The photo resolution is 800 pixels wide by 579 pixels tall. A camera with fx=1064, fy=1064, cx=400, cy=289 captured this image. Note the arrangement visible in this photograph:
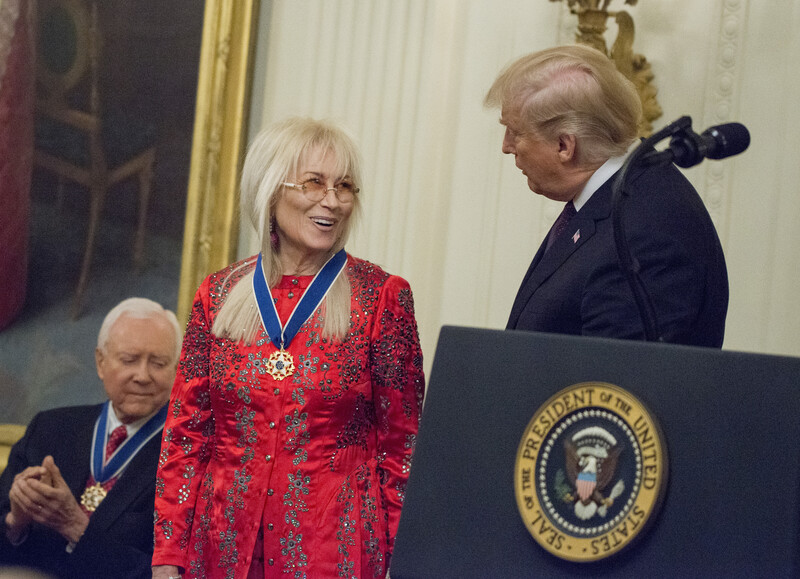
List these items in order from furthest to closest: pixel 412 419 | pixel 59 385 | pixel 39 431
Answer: pixel 59 385
pixel 39 431
pixel 412 419

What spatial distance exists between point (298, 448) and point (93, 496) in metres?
1.36

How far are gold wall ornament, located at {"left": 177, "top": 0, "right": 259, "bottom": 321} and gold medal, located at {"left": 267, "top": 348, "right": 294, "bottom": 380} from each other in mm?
2205

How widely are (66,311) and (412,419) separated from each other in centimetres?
269

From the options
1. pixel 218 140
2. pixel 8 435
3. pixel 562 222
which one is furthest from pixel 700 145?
pixel 8 435

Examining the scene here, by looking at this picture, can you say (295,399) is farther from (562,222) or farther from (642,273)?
(642,273)

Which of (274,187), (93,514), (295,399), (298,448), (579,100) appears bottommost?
(93,514)

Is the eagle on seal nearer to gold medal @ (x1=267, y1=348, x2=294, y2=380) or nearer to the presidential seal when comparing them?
the presidential seal

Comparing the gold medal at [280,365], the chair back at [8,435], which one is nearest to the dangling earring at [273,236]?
the gold medal at [280,365]


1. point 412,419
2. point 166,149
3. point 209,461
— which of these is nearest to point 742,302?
point 412,419

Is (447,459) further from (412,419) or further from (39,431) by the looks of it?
(39,431)

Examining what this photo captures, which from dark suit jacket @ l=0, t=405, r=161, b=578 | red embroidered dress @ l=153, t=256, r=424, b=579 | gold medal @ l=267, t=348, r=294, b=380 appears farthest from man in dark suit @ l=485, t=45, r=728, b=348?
dark suit jacket @ l=0, t=405, r=161, b=578

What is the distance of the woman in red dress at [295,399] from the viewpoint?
8.45ft

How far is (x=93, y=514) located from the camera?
3.44 metres

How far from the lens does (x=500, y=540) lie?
131cm
